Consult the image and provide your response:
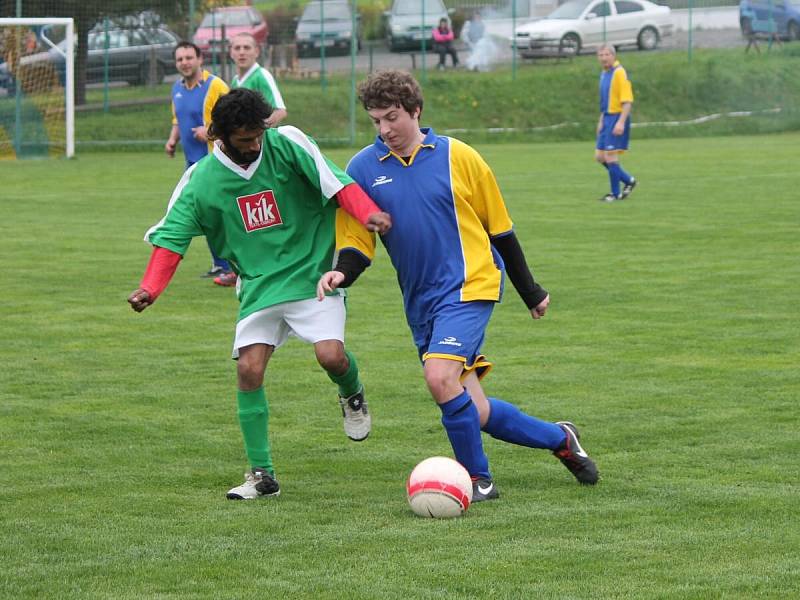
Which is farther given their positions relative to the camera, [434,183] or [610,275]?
[610,275]

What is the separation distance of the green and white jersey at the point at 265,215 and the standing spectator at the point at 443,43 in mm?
30535

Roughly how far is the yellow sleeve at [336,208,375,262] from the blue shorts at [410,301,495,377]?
0.42 metres

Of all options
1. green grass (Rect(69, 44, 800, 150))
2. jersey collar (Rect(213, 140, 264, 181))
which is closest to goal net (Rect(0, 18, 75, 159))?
green grass (Rect(69, 44, 800, 150))

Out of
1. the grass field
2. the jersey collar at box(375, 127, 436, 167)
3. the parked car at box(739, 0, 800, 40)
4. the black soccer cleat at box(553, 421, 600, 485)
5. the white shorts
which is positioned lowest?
the grass field

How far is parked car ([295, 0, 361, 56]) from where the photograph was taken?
3247 cm

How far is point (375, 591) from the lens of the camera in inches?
179

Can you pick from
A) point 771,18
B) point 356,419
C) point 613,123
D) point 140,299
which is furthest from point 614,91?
point 771,18

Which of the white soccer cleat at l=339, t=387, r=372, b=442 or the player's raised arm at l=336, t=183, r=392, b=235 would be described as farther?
the white soccer cleat at l=339, t=387, r=372, b=442

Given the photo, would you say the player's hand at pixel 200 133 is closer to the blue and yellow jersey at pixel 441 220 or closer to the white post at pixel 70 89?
the blue and yellow jersey at pixel 441 220

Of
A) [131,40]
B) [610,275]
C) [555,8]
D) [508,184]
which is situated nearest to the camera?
[610,275]

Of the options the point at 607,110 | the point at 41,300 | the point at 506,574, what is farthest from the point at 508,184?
the point at 506,574

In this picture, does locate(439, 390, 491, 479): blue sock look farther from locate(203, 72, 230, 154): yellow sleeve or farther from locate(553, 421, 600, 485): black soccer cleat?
locate(203, 72, 230, 154): yellow sleeve

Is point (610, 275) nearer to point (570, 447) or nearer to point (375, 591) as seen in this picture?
point (570, 447)

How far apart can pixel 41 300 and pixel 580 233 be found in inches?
250
